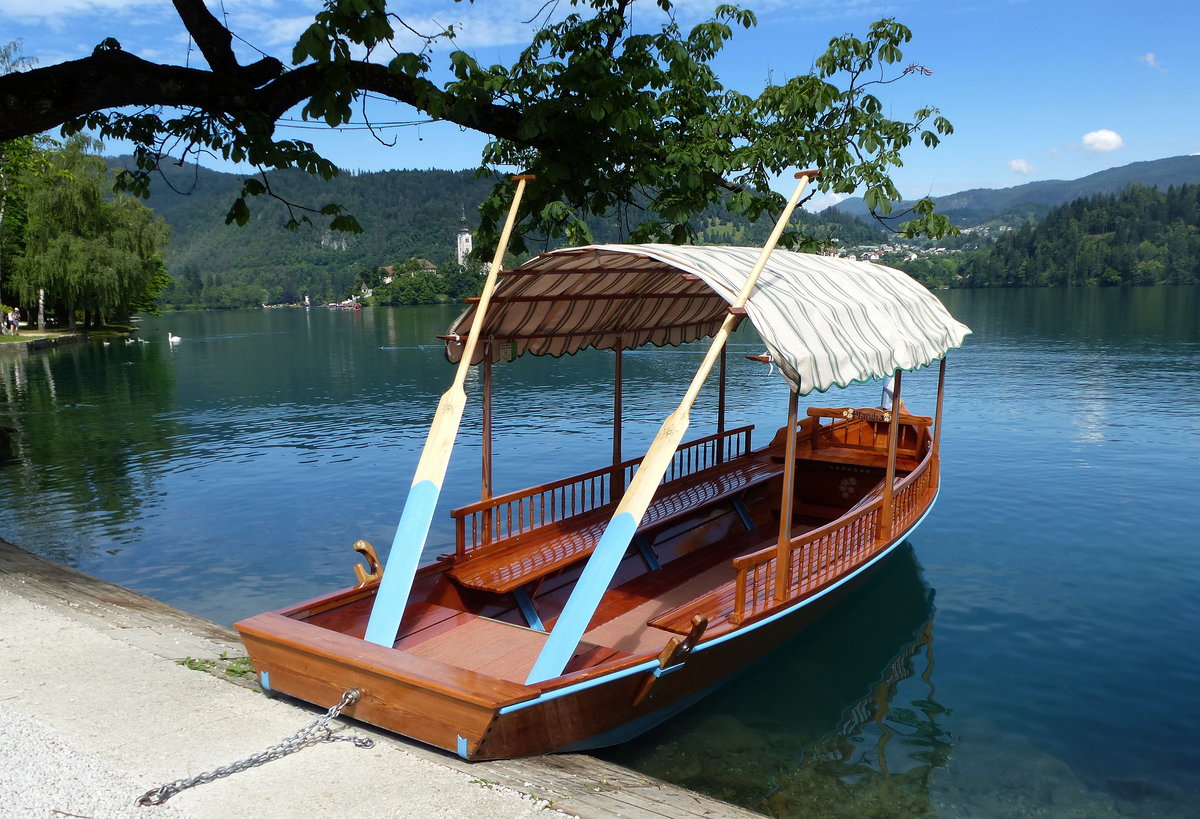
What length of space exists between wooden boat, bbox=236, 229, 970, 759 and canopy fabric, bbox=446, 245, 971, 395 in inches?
1.1

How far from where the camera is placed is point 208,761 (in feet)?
18.2

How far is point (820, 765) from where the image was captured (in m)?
7.64

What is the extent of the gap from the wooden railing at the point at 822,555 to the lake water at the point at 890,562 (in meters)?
1.28

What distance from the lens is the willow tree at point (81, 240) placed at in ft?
168

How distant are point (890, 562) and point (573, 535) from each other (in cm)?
538

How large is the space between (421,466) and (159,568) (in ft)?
25.5

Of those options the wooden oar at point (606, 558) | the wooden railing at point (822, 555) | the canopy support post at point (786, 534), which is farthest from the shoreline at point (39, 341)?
the wooden oar at point (606, 558)

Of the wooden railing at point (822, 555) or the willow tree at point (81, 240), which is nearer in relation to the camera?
the wooden railing at point (822, 555)

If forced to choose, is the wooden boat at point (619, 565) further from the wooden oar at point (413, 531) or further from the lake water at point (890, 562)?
the lake water at point (890, 562)

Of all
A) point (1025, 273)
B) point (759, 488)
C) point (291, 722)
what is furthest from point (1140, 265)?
point (291, 722)

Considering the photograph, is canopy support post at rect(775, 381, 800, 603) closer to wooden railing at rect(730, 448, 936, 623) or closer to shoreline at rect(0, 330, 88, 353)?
wooden railing at rect(730, 448, 936, 623)

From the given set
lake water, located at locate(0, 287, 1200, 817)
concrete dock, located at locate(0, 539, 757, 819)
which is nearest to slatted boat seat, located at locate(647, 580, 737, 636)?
lake water, located at locate(0, 287, 1200, 817)

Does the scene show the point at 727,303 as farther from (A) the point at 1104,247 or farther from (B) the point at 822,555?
(A) the point at 1104,247

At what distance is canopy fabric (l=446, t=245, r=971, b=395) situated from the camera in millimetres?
7148
